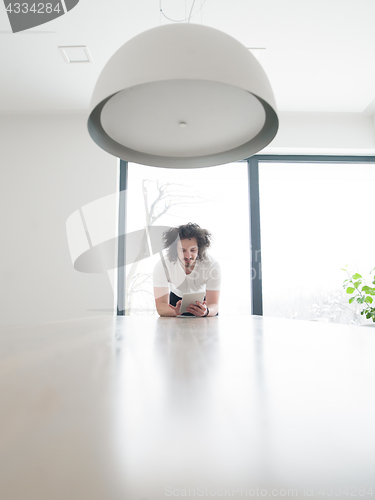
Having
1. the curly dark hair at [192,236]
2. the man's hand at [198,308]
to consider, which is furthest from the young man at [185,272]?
the man's hand at [198,308]

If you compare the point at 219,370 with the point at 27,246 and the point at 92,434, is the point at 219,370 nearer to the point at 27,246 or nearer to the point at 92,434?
the point at 92,434

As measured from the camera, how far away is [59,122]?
3248 millimetres

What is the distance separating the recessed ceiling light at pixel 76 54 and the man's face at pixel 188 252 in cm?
157

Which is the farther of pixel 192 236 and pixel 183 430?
pixel 192 236

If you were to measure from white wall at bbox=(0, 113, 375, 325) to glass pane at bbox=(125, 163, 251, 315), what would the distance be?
340mm

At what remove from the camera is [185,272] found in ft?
7.63

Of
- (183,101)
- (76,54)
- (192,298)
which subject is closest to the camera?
(183,101)

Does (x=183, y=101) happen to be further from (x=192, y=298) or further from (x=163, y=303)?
(x=163, y=303)

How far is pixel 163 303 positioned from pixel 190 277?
0.98ft

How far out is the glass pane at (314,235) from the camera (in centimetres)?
331

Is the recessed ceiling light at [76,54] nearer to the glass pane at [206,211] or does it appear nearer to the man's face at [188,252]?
the glass pane at [206,211]

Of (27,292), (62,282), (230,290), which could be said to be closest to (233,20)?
(230,290)

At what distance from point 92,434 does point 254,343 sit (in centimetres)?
45

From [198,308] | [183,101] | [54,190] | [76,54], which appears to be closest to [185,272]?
[198,308]
